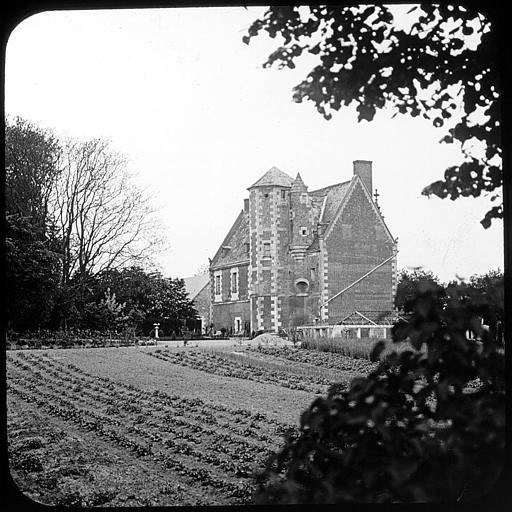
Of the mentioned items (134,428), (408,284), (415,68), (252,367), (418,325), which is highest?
(415,68)

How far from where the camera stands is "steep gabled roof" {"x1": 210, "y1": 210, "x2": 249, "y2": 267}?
7.27 ft

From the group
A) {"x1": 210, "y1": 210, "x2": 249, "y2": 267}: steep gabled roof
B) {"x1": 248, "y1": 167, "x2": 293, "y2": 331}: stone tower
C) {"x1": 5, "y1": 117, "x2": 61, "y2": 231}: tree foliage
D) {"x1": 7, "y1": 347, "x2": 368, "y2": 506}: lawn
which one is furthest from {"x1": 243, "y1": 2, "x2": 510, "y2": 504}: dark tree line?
{"x1": 5, "y1": 117, "x2": 61, "y2": 231}: tree foliage

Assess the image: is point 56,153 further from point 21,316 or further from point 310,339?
point 310,339

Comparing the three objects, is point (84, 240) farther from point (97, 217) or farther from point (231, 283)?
point (231, 283)

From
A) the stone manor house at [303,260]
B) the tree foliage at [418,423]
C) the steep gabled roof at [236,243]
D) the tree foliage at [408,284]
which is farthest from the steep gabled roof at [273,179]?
the tree foliage at [418,423]

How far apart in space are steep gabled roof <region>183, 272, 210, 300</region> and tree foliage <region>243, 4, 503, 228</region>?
1.96 ft

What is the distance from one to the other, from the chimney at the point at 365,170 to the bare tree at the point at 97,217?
63 centimetres

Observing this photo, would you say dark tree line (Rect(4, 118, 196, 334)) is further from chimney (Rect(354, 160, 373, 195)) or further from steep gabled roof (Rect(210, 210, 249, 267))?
chimney (Rect(354, 160, 373, 195))

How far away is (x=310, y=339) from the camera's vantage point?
7.32 ft

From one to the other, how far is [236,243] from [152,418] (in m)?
0.57

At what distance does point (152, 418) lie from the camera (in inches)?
83.2

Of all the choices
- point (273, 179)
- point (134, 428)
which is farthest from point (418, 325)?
point (134, 428)

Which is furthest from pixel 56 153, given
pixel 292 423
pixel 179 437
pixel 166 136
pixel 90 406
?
pixel 292 423

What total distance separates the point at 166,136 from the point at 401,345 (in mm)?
919
